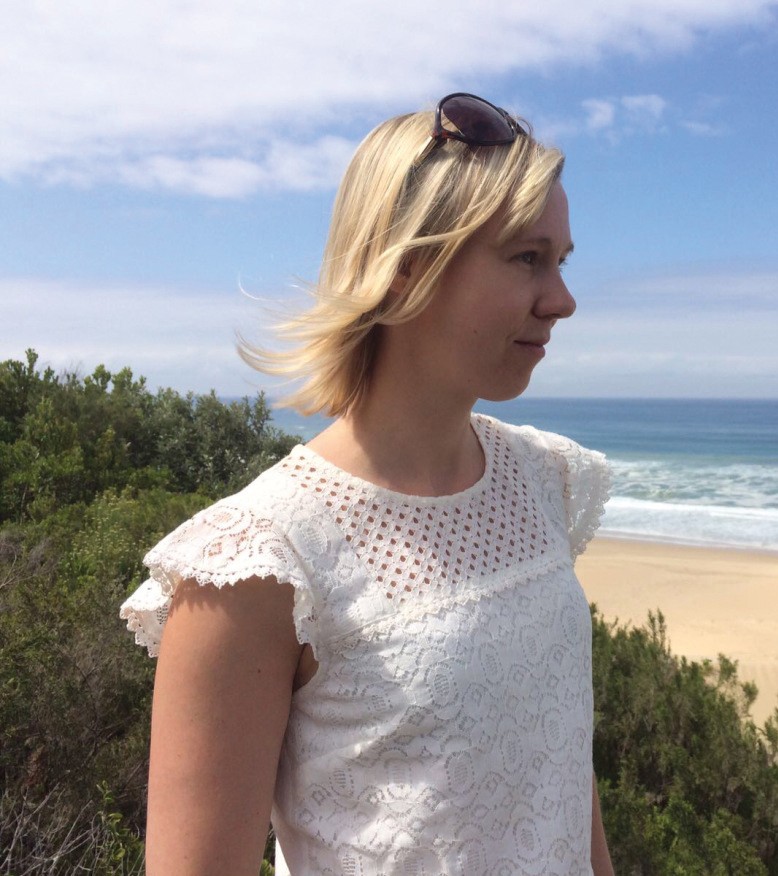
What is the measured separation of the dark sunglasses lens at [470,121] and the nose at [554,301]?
26 centimetres

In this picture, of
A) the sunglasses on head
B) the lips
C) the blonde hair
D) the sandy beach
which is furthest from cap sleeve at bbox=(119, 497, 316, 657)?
the sandy beach

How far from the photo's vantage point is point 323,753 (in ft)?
4.19

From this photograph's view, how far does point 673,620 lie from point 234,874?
495 inches

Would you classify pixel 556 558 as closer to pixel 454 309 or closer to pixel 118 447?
pixel 454 309

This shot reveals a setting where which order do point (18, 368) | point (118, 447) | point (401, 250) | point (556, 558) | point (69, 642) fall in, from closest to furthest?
point (401, 250)
point (556, 558)
point (69, 642)
point (118, 447)
point (18, 368)

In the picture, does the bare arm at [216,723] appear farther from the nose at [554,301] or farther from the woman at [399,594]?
the nose at [554,301]

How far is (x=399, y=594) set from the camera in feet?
4.38

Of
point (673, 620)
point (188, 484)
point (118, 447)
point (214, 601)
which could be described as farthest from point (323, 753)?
point (673, 620)

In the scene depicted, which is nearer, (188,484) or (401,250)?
(401,250)

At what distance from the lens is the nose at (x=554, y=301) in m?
1.45

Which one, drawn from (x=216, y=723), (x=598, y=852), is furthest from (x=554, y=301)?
(x=598, y=852)

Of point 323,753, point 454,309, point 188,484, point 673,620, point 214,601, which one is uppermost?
point 454,309

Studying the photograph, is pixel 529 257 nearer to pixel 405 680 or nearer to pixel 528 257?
pixel 528 257

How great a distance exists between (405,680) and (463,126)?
0.93m
